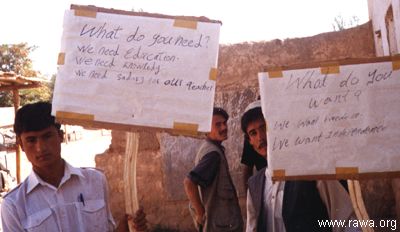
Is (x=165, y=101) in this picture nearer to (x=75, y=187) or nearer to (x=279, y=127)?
(x=279, y=127)

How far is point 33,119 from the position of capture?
1881 mm

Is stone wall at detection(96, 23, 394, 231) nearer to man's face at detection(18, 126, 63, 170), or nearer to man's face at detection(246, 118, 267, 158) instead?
man's face at detection(246, 118, 267, 158)

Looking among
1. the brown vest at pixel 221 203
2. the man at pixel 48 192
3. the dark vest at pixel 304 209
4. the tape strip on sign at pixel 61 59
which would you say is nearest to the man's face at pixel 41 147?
the man at pixel 48 192

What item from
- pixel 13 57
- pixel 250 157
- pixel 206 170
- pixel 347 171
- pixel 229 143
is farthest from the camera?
pixel 13 57

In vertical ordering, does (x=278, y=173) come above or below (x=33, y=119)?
below

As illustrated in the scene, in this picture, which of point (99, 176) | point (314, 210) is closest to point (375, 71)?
point (314, 210)

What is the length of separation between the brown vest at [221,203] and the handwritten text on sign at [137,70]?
5.47ft

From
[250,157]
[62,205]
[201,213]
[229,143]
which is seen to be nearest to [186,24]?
[62,205]

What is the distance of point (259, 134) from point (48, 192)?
1044 millimetres

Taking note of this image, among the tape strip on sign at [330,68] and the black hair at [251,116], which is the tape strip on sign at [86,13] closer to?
the tape strip on sign at [330,68]

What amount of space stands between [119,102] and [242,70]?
3.17 m

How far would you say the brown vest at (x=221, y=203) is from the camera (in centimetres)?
323

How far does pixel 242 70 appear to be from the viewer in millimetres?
4738

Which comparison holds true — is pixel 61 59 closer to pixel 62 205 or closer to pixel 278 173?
pixel 62 205
